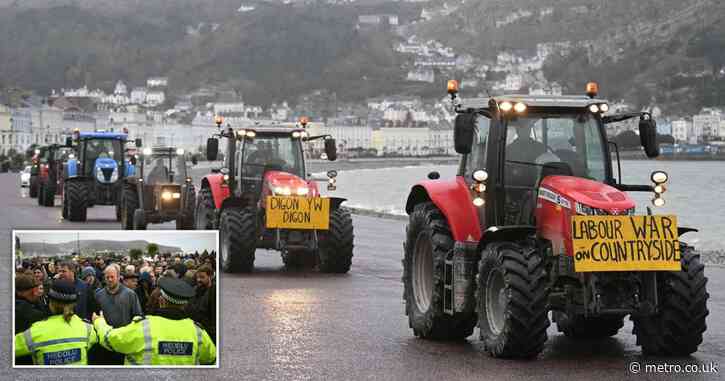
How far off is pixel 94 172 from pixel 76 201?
2.19 metres

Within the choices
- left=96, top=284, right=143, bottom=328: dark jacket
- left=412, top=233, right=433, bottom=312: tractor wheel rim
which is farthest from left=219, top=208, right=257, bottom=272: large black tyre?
left=96, top=284, right=143, bottom=328: dark jacket

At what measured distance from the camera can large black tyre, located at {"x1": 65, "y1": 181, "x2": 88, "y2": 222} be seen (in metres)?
38.2

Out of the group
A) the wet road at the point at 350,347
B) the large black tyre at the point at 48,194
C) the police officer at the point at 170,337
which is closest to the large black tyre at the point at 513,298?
the wet road at the point at 350,347

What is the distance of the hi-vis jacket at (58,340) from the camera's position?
7.31 m

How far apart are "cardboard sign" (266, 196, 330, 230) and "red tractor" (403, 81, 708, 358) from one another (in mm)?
7899

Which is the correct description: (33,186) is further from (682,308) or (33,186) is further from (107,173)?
(682,308)

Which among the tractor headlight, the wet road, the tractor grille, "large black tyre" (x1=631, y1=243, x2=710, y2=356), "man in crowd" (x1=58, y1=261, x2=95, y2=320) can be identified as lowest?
the wet road

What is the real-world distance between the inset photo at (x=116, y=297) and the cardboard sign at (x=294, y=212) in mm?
14301

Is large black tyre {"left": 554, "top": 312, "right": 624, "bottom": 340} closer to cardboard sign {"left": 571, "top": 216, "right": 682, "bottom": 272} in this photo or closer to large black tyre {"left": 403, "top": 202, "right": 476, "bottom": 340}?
large black tyre {"left": 403, "top": 202, "right": 476, "bottom": 340}

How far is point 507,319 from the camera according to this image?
11.9 m

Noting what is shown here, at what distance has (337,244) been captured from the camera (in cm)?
2227

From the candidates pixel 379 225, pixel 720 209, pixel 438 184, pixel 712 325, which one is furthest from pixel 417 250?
pixel 720 209

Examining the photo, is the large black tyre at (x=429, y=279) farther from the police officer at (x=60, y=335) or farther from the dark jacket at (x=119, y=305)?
the police officer at (x=60, y=335)

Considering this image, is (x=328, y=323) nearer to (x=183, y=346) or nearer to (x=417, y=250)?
(x=417, y=250)
